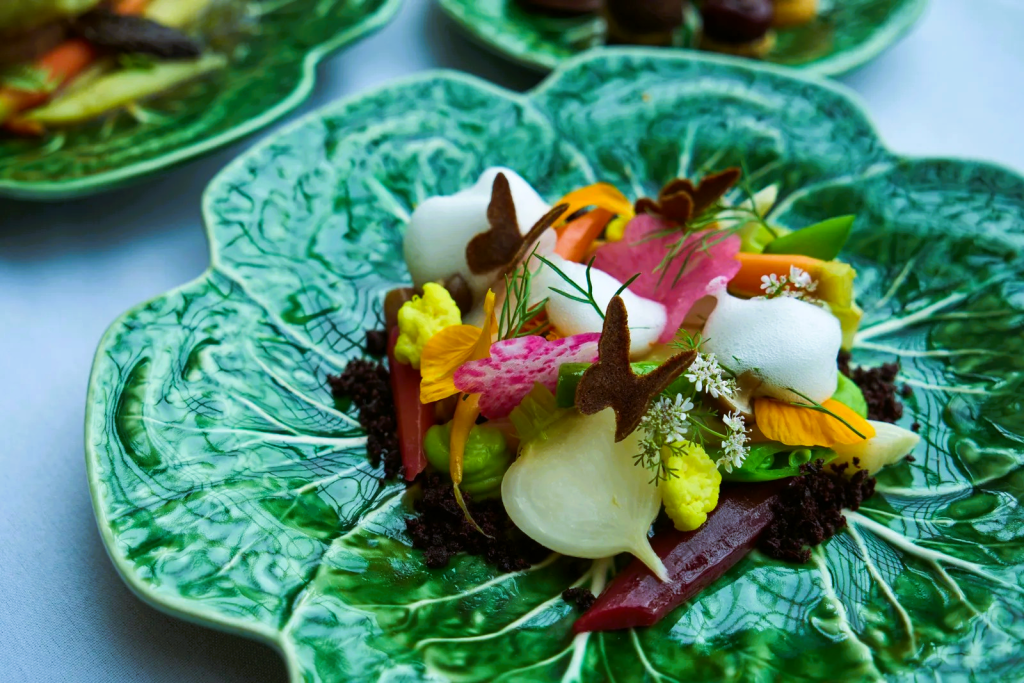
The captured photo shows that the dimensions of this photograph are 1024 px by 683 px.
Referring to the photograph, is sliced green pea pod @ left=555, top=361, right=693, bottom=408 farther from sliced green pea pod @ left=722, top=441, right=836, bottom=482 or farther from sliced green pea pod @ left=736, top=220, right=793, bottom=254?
sliced green pea pod @ left=736, top=220, right=793, bottom=254

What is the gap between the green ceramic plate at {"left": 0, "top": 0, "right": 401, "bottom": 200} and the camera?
220cm

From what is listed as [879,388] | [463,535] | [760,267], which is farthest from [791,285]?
[463,535]

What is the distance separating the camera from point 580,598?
1516 millimetres

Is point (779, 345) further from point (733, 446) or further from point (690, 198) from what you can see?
point (690, 198)

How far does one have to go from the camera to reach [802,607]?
153 centimetres

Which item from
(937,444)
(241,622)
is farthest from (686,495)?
(241,622)

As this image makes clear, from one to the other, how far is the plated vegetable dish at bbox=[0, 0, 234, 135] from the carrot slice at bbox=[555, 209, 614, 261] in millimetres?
1434

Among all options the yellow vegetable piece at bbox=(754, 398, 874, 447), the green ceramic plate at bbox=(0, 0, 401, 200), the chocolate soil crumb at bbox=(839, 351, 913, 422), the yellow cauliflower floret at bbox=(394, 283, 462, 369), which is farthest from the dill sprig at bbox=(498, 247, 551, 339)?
the green ceramic plate at bbox=(0, 0, 401, 200)

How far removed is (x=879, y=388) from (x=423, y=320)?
105 cm

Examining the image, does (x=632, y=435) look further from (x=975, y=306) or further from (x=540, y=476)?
(x=975, y=306)

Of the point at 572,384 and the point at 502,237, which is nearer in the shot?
the point at 572,384

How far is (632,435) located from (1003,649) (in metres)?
0.71

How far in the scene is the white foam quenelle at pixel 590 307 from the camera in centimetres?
168

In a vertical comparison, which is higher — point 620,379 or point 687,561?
point 620,379
